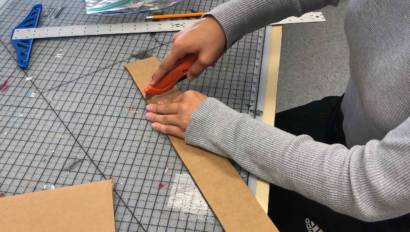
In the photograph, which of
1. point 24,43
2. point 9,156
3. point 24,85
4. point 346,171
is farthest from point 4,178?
point 346,171

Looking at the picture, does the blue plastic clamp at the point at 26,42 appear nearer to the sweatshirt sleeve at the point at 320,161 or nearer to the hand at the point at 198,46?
the hand at the point at 198,46

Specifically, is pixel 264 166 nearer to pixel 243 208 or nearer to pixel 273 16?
pixel 243 208

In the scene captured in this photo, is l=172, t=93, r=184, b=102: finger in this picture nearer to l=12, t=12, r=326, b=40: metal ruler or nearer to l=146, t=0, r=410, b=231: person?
l=146, t=0, r=410, b=231: person


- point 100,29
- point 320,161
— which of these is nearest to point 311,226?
point 320,161

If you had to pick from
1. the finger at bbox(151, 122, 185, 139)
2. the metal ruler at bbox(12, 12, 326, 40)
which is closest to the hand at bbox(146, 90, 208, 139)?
the finger at bbox(151, 122, 185, 139)

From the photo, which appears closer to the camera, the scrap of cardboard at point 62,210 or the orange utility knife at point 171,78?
the scrap of cardboard at point 62,210

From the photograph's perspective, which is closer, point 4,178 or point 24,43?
point 4,178

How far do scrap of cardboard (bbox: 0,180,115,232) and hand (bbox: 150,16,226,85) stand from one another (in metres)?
0.26

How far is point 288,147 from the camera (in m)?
0.61

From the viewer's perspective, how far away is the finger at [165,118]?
706mm

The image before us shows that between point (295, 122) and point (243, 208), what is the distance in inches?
15.2

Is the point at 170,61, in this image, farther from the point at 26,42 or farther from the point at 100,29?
the point at 26,42

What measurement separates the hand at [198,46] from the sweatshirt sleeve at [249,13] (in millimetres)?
18

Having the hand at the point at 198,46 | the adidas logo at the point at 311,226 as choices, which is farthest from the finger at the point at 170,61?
the adidas logo at the point at 311,226
